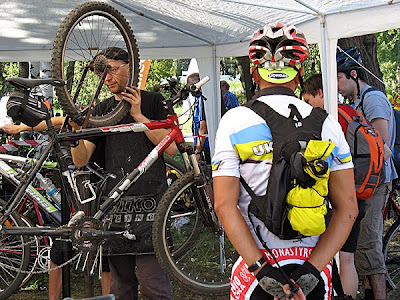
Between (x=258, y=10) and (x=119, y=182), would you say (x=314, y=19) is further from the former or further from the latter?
(x=119, y=182)

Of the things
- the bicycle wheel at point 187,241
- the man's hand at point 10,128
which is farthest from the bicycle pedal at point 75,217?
the man's hand at point 10,128

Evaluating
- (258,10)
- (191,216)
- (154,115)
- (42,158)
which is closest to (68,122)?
(42,158)

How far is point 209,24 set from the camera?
535cm

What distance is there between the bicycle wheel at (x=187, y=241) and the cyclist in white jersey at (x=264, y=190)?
157 centimetres

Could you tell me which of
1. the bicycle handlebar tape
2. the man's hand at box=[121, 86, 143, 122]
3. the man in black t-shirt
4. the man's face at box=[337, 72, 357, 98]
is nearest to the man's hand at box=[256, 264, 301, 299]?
the man in black t-shirt

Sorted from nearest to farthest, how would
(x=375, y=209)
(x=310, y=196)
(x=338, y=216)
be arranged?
1. (x=310, y=196)
2. (x=338, y=216)
3. (x=375, y=209)

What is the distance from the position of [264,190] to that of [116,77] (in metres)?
1.91

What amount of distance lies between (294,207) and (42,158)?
2.16 meters

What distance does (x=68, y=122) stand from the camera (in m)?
3.71

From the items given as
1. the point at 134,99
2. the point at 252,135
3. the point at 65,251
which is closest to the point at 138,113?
the point at 134,99

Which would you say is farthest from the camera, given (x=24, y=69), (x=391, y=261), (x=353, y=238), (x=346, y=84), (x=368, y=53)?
(x=24, y=69)

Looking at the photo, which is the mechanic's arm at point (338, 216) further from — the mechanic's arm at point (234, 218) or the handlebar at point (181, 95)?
the handlebar at point (181, 95)

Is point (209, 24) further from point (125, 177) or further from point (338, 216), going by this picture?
point (338, 216)

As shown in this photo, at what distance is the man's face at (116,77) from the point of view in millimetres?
3717
